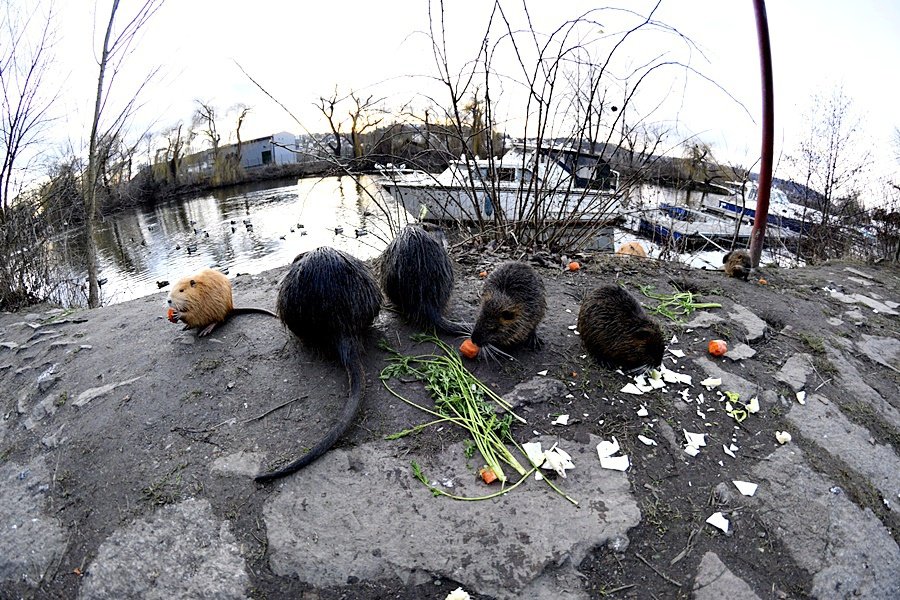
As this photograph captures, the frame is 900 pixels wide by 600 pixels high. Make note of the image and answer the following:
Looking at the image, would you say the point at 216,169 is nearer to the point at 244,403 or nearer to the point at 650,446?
the point at 244,403

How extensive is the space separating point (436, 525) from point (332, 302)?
1.30 meters

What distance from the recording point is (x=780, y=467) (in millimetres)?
2398

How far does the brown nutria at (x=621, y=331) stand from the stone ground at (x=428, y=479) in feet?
0.46

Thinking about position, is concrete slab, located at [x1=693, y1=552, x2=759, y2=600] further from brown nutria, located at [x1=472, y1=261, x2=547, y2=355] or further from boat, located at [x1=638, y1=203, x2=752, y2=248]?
boat, located at [x1=638, y1=203, x2=752, y2=248]

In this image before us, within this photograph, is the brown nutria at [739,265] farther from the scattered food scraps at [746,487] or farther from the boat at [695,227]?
the boat at [695,227]

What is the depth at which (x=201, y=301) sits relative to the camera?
3295mm

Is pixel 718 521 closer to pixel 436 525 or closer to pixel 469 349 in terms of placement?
pixel 436 525

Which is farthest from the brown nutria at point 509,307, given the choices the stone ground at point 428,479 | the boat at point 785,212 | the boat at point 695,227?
the boat at point 785,212

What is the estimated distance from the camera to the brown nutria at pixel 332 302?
2607 millimetres

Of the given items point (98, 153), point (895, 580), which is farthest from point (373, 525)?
point (98, 153)

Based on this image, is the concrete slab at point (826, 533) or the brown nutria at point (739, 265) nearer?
the concrete slab at point (826, 533)

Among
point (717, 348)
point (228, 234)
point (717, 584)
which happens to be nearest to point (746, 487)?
point (717, 584)

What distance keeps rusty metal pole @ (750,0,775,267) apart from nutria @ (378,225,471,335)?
3635 millimetres

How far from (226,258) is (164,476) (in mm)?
8216
